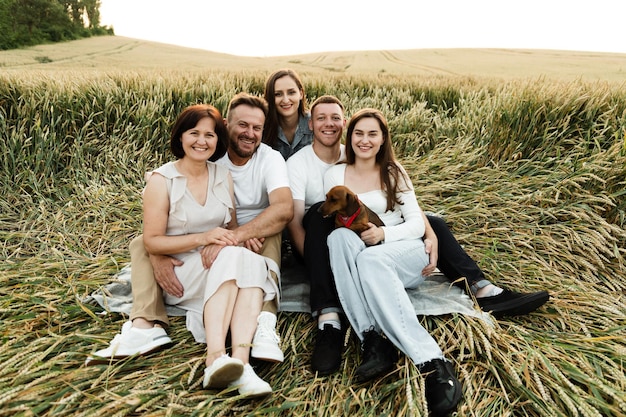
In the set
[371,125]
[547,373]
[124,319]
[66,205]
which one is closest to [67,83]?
[66,205]

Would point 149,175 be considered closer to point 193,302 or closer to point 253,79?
point 193,302

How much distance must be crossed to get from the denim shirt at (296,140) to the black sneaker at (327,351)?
1.67 meters

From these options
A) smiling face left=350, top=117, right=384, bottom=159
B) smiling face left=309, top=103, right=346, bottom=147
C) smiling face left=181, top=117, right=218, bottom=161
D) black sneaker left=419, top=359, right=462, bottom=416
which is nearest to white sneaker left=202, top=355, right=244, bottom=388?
black sneaker left=419, top=359, right=462, bottom=416

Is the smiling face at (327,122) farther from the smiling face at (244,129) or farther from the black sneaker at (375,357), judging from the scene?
the black sneaker at (375,357)

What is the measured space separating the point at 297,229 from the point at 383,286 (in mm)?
826

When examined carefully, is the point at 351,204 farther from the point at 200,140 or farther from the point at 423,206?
the point at 423,206

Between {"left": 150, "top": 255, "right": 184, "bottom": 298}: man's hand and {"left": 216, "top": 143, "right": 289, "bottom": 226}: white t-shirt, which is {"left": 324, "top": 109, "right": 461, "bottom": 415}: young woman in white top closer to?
{"left": 216, "top": 143, "right": 289, "bottom": 226}: white t-shirt

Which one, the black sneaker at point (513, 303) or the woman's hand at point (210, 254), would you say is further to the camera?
the black sneaker at point (513, 303)

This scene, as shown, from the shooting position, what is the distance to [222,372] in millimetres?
1826

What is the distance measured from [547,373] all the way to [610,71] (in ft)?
69.3

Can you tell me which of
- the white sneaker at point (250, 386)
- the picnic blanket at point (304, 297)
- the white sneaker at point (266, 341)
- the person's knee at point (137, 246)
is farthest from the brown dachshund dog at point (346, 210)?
the person's knee at point (137, 246)

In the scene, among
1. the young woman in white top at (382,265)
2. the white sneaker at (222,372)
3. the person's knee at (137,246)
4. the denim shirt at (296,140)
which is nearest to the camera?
the white sneaker at (222,372)

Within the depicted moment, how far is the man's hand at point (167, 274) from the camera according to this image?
7.97 feet

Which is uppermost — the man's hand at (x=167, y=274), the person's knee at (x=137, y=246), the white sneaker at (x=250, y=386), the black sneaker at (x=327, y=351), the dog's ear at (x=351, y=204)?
the dog's ear at (x=351, y=204)
